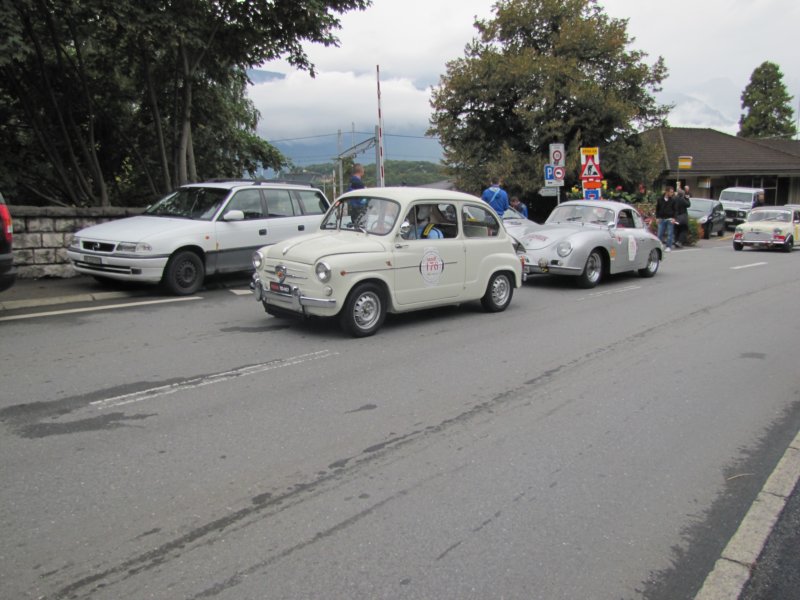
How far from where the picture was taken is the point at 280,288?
7.23 meters

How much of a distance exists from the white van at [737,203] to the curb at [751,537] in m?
27.7

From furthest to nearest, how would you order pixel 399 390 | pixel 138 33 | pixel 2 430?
pixel 138 33 < pixel 399 390 < pixel 2 430

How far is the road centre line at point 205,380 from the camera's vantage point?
4969 millimetres

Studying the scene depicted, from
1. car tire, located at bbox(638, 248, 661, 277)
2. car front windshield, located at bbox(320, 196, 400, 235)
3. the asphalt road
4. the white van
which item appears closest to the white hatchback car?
the asphalt road

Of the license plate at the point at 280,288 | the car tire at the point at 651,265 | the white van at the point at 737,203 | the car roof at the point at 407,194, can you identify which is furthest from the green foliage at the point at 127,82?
the white van at the point at 737,203

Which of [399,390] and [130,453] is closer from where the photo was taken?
[130,453]

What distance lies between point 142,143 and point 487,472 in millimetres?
15416

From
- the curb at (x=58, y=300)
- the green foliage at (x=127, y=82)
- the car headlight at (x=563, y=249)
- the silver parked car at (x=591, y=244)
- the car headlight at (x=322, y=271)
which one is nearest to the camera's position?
the car headlight at (x=322, y=271)

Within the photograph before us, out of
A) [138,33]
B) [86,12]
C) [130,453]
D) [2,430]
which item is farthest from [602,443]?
[86,12]

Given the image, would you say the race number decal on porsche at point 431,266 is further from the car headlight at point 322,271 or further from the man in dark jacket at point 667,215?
the man in dark jacket at point 667,215

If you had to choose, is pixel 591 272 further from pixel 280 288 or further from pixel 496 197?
pixel 280 288

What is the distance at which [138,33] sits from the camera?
11023mm

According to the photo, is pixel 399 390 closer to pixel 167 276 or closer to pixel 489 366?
pixel 489 366

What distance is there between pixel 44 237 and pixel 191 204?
2.60 metres
